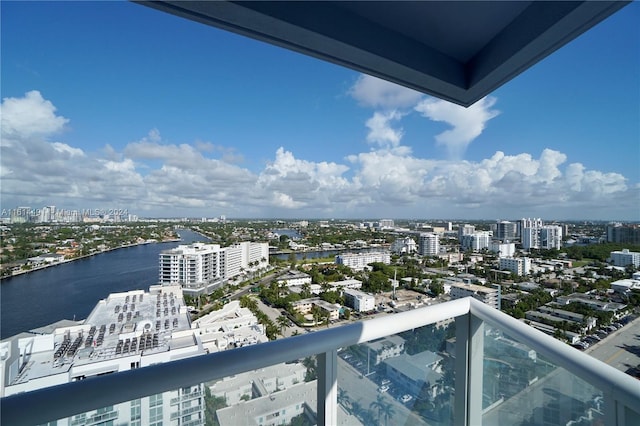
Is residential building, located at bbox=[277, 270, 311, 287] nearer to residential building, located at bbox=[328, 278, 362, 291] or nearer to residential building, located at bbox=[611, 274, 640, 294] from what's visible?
residential building, located at bbox=[328, 278, 362, 291]

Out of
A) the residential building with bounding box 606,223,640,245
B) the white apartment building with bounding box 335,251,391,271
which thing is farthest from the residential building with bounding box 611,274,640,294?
the white apartment building with bounding box 335,251,391,271

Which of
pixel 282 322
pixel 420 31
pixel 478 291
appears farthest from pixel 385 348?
pixel 282 322

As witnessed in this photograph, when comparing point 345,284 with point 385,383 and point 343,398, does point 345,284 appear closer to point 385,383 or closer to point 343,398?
point 385,383

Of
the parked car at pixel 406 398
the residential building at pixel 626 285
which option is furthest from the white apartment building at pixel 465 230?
the parked car at pixel 406 398

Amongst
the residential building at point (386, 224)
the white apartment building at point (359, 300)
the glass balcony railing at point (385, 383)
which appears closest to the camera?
the glass balcony railing at point (385, 383)

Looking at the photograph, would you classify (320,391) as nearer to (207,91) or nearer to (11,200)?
(11,200)

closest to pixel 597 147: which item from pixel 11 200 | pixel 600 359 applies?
pixel 600 359

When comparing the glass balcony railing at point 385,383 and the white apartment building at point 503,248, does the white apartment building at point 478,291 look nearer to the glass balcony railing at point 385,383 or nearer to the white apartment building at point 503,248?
the glass balcony railing at point 385,383
